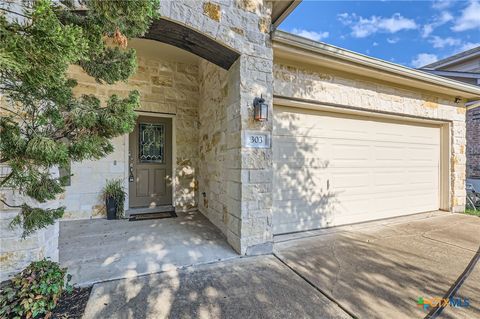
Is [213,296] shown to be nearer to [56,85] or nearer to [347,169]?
[56,85]

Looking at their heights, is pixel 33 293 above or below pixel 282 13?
below

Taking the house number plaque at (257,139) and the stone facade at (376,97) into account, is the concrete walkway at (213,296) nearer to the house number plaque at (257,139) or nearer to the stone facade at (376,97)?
the house number plaque at (257,139)

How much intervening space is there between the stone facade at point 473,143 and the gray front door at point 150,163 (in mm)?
9672

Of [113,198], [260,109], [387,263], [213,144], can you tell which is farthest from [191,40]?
[387,263]

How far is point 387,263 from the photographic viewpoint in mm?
2645

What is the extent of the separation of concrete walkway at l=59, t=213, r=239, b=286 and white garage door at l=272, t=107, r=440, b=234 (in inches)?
49.2

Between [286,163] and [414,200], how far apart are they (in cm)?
344

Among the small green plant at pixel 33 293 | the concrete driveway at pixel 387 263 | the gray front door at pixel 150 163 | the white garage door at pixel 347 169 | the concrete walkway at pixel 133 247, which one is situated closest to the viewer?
the small green plant at pixel 33 293

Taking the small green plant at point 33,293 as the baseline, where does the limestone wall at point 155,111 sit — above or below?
above

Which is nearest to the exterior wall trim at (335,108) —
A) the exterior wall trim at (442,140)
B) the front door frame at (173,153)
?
the exterior wall trim at (442,140)

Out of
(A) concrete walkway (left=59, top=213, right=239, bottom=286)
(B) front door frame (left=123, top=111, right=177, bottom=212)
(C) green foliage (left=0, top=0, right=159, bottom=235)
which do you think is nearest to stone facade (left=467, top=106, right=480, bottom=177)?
(A) concrete walkway (left=59, top=213, right=239, bottom=286)

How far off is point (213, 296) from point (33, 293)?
133 centimetres

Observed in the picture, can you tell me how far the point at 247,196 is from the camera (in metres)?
2.78

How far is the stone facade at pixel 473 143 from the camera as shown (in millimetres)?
7441
